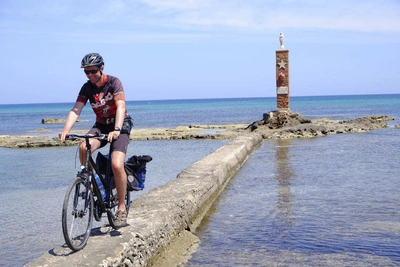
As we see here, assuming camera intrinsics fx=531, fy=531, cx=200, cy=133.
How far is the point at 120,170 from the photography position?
4.96 meters

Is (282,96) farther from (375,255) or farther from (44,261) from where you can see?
(44,261)

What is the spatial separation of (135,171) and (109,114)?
2.18 feet

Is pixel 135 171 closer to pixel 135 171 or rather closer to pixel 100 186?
pixel 135 171

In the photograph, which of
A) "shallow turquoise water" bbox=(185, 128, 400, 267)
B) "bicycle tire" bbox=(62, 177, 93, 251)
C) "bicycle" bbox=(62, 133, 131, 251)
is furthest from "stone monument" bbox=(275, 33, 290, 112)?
"bicycle tire" bbox=(62, 177, 93, 251)

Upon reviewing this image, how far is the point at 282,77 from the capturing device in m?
22.5

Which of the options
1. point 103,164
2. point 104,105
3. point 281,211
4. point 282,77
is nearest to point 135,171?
point 103,164

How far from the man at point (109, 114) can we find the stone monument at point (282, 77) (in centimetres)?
1751

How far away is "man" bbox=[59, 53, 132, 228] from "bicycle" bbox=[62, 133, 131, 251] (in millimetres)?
105

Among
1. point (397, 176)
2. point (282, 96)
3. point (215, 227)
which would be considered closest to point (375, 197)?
point (397, 176)

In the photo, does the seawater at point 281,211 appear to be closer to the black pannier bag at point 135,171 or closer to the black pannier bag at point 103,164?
the black pannier bag at point 135,171

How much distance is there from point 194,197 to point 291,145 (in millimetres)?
9913

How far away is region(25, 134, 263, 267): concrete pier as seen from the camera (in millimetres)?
4406

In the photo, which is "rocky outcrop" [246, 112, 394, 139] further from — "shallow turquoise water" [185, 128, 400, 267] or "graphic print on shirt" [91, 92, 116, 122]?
"graphic print on shirt" [91, 92, 116, 122]

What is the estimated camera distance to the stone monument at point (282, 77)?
73.0ft
